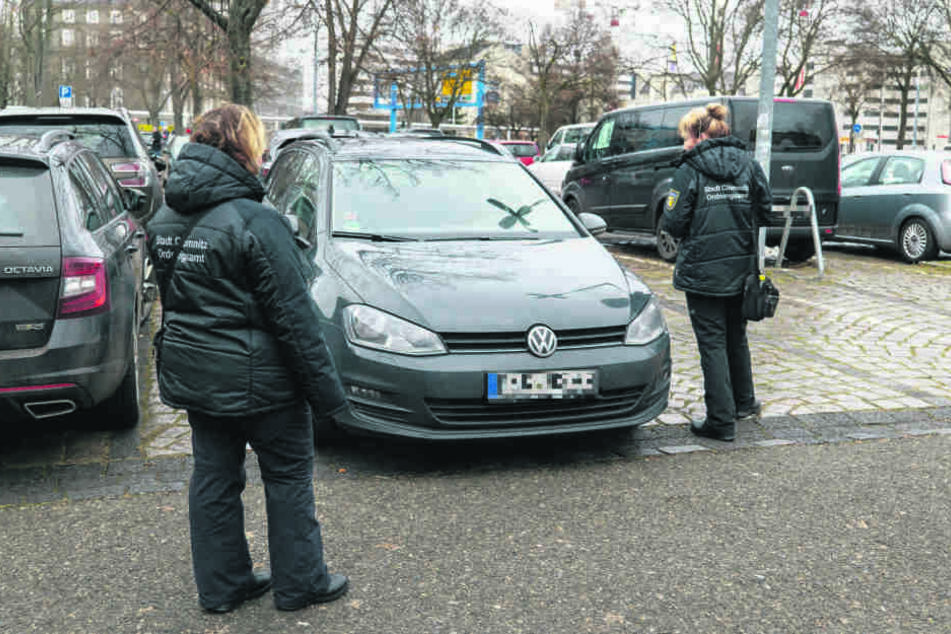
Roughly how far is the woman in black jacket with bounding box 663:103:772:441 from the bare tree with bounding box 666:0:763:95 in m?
34.2

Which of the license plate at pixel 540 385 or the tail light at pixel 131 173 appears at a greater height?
the tail light at pixel 131 173

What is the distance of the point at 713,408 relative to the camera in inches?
205

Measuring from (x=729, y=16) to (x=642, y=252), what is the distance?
2756 cm

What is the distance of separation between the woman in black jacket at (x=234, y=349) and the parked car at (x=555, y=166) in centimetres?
2001

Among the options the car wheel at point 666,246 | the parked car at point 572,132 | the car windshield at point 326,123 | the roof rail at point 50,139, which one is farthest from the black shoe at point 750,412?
the parked car at point 572,132

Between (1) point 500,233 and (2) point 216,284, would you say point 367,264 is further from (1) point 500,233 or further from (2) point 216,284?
(2) point 216,284

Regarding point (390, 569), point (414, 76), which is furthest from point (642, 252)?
point (414, 76)

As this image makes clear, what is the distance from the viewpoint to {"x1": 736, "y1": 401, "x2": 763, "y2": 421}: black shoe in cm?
563

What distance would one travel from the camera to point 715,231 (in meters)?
5.20

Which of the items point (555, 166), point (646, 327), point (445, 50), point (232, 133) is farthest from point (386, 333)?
point (445, 50)

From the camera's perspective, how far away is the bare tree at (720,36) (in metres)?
37.8

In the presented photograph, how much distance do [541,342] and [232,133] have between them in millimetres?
1933

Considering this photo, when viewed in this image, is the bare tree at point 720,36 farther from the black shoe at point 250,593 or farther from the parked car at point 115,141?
the black shoe at point 250,593

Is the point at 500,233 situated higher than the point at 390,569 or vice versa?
the point at 500,233
